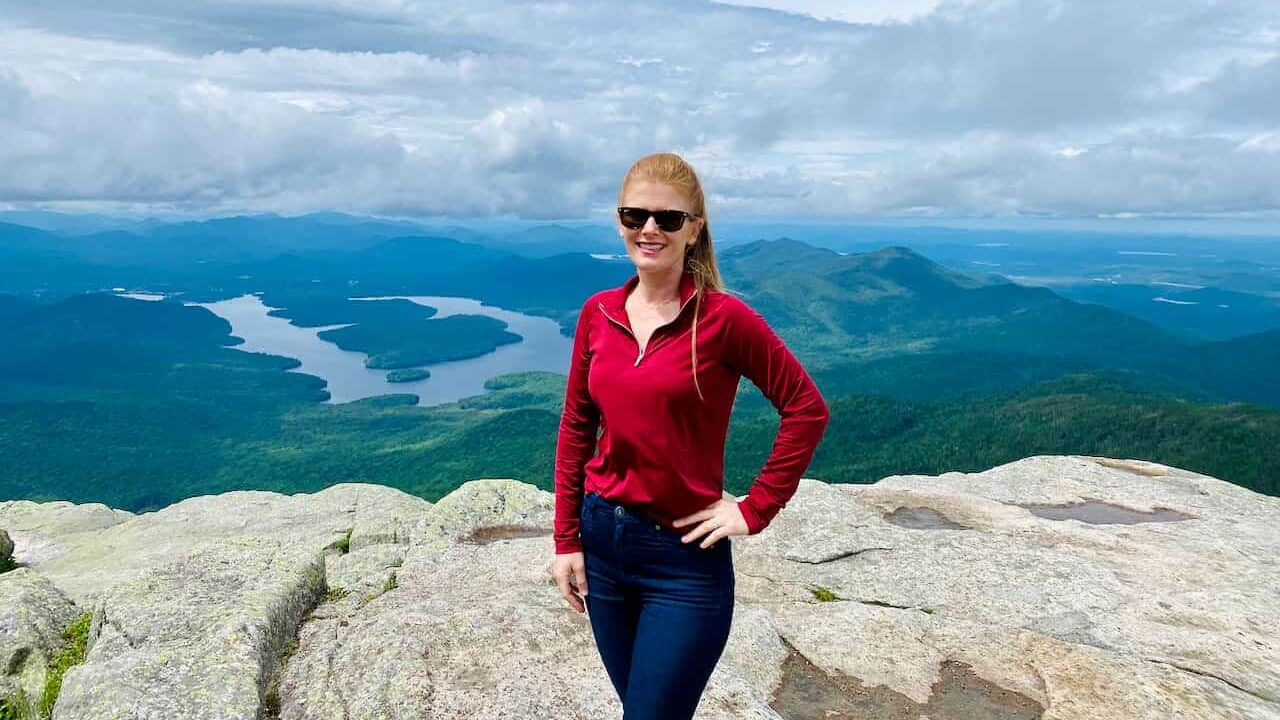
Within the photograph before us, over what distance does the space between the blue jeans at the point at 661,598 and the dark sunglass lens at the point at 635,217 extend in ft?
6.31

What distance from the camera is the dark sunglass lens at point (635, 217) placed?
5336mm

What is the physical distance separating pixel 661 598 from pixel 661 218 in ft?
8.37

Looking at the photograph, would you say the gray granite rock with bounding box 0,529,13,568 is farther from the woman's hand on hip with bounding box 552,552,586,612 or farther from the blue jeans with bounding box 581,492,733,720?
the blue jeans with bounding box 581,492,733,720

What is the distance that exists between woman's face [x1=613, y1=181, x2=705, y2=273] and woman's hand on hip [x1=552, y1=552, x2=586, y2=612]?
223 cm

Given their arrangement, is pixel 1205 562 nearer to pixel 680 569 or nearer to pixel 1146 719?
pixel 1146 719

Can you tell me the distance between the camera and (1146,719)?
10.4 m

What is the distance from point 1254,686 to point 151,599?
15.8 m

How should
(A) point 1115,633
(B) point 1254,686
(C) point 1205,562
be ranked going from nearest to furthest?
(B) point 1254,686, (A) point 1115,633, (C) point 1205,562

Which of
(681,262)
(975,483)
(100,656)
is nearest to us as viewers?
(681,262)

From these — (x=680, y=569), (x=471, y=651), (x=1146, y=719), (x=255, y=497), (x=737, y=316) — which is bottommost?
(x=255, y=497)

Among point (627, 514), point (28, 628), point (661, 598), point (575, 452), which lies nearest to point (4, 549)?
point (28, 628)

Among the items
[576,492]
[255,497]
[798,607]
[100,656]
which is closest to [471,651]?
[100,656]

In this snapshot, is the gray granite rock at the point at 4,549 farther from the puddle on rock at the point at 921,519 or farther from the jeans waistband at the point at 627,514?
the puddle on rock at the point at 921,519

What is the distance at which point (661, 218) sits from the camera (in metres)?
5.26
